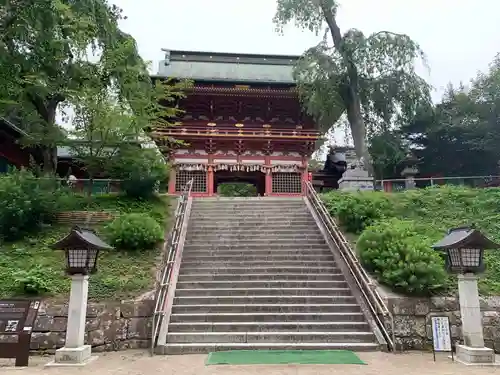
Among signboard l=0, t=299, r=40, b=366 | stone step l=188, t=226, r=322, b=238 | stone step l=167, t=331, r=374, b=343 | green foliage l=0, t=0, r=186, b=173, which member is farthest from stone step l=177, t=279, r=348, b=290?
Answer: green foliage l=0, t=0, r=186, b=173

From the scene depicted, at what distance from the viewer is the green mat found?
6.08m

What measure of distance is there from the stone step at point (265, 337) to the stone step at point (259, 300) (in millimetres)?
1021

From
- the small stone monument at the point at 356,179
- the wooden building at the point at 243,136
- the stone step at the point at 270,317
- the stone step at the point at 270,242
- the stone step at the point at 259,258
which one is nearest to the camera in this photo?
the stone step at the point at 270,317

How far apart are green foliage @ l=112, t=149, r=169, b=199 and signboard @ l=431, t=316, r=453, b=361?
395 inches

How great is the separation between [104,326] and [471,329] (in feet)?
21.3

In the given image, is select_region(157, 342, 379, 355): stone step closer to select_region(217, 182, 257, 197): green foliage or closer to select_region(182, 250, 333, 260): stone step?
select_region(182, 250, 333, 260): stone step

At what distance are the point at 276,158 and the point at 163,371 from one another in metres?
16.7

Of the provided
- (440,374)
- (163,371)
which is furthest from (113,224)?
(440,374)

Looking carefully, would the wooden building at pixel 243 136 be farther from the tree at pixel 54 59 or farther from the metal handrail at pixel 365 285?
the metal handrail at pixel 365 285

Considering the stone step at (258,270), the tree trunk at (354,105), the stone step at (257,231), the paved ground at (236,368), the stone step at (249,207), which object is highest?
the tree trunk at (354,105)

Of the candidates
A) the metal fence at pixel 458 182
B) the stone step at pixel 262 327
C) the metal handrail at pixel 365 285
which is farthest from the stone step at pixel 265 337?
the metal fence at pixel 458 182

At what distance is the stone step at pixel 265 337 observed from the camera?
715 cm

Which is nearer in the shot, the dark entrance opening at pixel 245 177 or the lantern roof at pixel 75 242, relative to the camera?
the lantern roof at pixel 75 242

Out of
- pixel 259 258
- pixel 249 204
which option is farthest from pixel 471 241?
pixel 249 204
